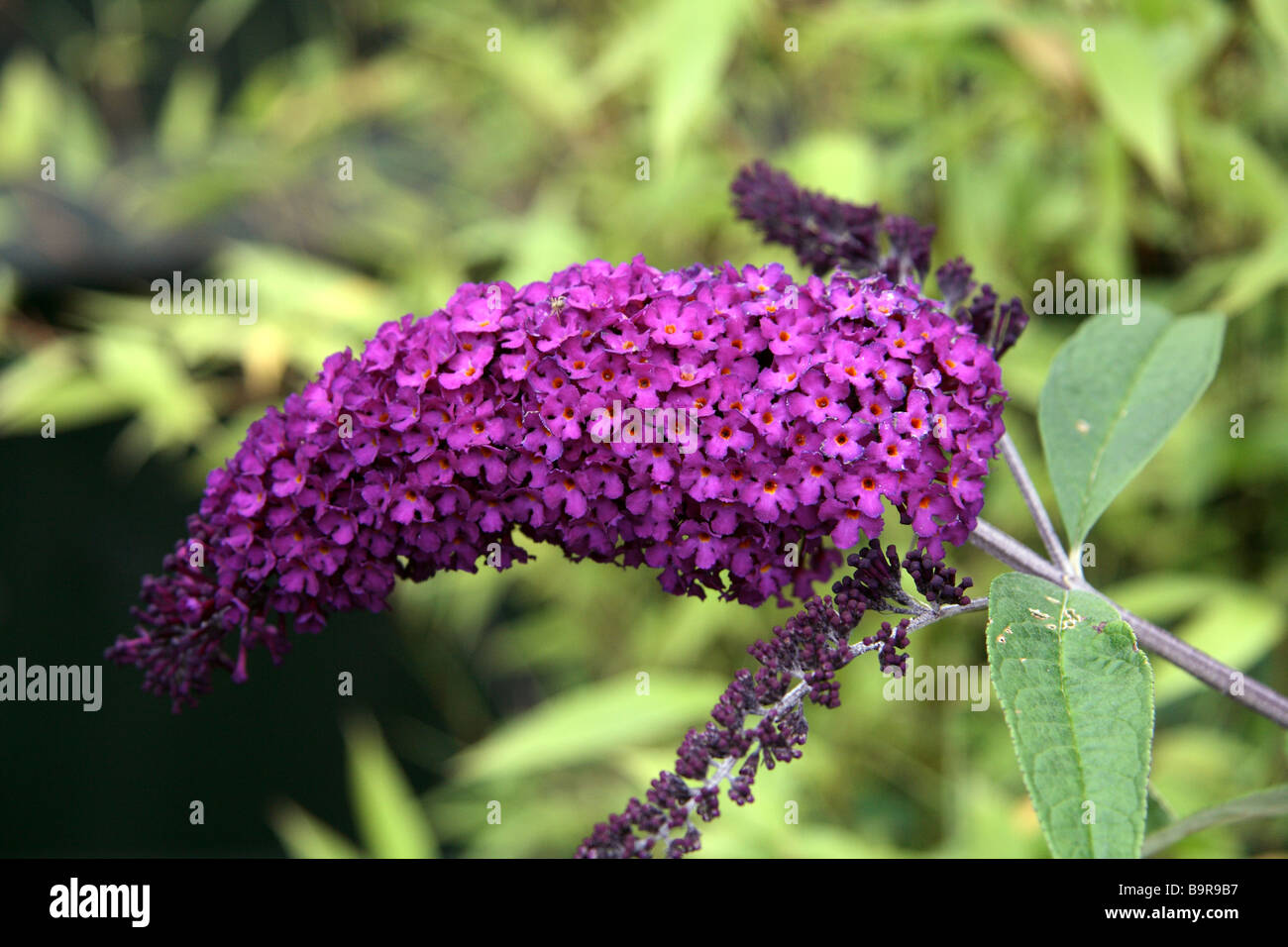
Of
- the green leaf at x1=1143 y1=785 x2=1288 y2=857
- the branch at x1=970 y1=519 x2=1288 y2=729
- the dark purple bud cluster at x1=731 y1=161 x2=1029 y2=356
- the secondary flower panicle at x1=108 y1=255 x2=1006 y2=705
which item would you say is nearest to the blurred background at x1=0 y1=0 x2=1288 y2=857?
the green leaf at x1=1143 y1=785 x2=1288 y2=857

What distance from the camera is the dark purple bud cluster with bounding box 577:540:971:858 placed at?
0.85 m

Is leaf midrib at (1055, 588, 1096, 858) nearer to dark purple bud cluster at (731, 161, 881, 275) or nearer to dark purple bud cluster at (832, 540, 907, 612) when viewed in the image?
dark purple bud cluster at (832, 540, 907, 612)

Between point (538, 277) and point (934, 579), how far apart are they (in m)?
1.33

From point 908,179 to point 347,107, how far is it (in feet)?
4.58

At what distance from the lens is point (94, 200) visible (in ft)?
8.89

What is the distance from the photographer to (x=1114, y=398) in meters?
1.07

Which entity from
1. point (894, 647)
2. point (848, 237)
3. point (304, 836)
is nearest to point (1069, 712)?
point (894, 647)

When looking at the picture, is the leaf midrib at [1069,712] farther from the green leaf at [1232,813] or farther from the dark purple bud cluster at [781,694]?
the green leaf at [1232,813]

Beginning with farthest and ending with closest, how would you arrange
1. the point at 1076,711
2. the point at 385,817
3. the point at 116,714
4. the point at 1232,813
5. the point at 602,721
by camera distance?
1. the point at 116,714
2. the point at 385,817
3. the point at 602,721
4. the point at 1232,813
5. the point at 1076,711

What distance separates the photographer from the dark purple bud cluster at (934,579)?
84 cm

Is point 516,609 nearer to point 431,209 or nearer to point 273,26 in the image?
point 431,209

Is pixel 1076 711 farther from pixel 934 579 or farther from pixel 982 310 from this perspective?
pixel 982 310

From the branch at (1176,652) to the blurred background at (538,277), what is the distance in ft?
1.50

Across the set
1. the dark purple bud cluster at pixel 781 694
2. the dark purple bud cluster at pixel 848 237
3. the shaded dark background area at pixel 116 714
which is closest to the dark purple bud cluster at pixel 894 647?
the dark purple bud cluster at pixel 781 694
